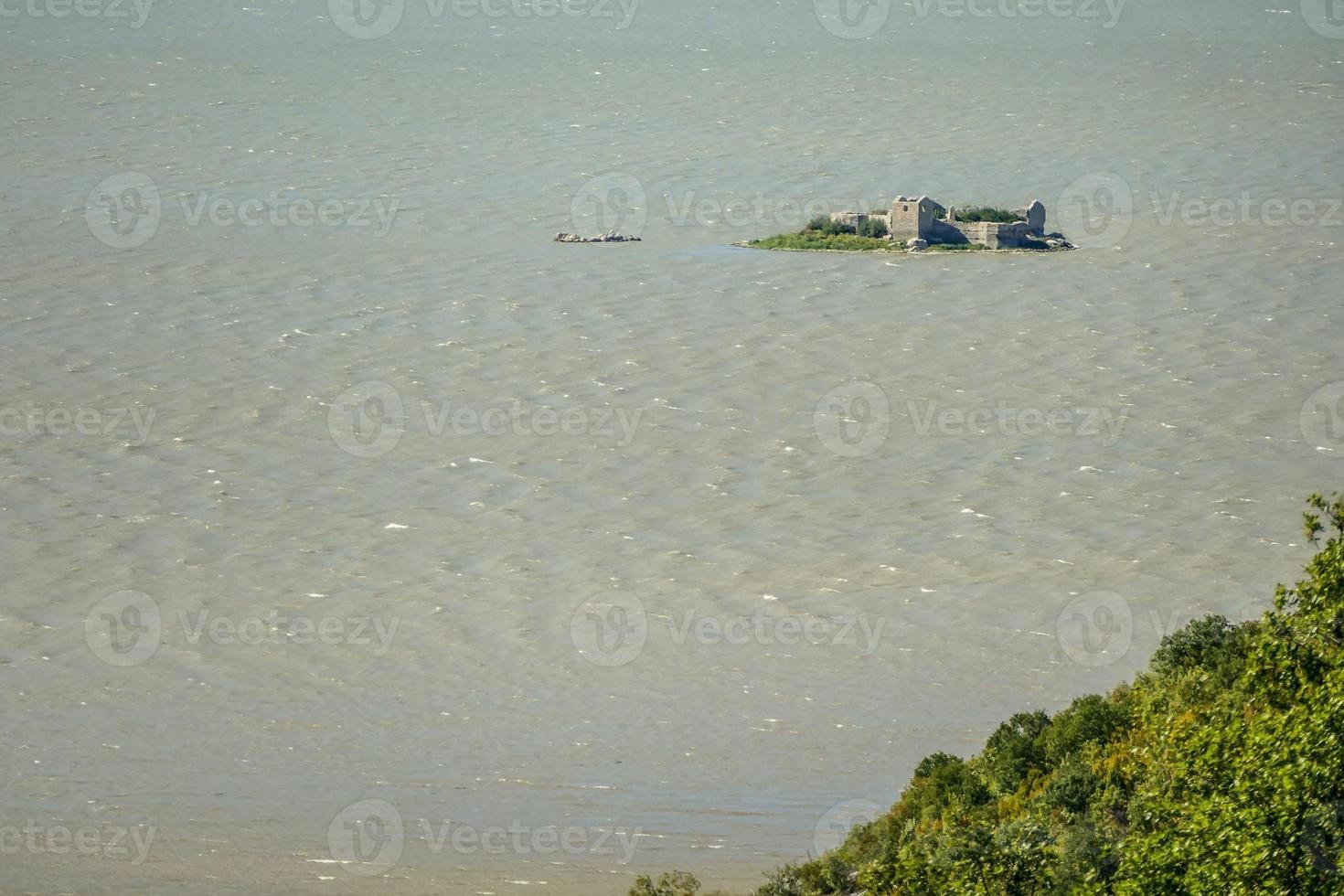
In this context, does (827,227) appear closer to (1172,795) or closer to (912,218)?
(912,218)

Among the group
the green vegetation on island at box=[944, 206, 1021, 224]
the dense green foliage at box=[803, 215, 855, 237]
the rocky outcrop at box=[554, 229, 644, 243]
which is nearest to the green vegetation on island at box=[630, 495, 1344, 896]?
the green vegetation on island at box=[944, 206, 1021, 224]

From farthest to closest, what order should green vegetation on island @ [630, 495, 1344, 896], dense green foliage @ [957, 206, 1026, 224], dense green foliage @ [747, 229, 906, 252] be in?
1. dense green foliage @ [747, 229, 906, 252]
2. dense green foliage @ [957, 206, 1026, 224]
3. green vegetation on island @ [630, 495, 1344, 896]

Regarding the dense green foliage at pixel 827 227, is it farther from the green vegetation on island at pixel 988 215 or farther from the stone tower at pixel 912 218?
the green vegetation on island at pixel 988 215

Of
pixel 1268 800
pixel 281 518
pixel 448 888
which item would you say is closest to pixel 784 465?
pixel 281 518

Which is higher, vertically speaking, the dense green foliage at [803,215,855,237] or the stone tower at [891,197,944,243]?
the dense green foliage at [803,215,855,237]

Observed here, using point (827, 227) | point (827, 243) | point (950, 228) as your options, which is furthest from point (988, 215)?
point (827, 227)

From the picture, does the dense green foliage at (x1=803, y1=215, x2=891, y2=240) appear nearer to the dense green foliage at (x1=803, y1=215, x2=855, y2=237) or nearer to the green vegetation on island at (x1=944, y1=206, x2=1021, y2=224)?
the dense green foliage at (x1=803, y1=215, x2=855, y2=237)
